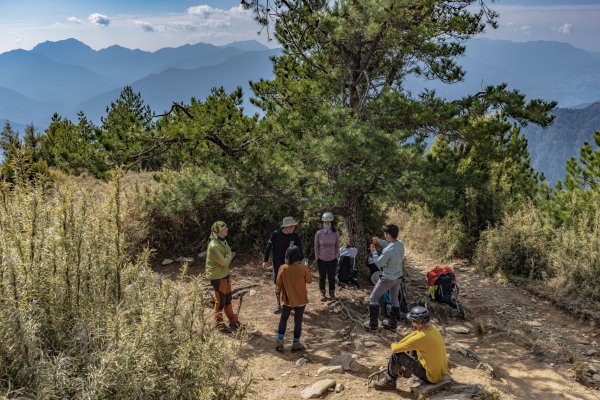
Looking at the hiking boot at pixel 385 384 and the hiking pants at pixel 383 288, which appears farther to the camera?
the hiking pants at pixel 383 288

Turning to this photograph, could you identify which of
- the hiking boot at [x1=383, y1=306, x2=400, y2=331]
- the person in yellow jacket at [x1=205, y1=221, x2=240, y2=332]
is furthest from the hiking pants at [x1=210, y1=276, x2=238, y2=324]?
the hiking boot at [x1=383, y1=306, x2=400, y2=331]

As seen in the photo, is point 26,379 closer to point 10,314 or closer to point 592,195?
point 10,314

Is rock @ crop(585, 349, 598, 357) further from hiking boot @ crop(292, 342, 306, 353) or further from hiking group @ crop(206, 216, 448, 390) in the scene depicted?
hiking boot @ crop(292, 342, 306, 353)

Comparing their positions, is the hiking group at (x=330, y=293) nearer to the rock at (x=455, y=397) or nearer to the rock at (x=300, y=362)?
the rock at (x=455, y=397)

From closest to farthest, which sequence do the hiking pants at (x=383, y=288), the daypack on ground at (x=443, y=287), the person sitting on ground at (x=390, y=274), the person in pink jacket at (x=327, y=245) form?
the person sitting on ground at (x=390, y=274)
the hiking pants at (x=383, y=288)
the person in pink jacket at (x=327, y=245)
the daypack on ground at (x=443, y=287)

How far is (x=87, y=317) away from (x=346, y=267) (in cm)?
654

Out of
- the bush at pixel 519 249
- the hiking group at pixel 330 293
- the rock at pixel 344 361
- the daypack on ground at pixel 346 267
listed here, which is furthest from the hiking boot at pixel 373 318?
the bush at pixel 519 249

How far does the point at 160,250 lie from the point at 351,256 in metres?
5.67

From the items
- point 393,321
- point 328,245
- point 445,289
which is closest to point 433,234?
point 445,289

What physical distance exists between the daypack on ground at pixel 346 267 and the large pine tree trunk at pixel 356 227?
955 mm

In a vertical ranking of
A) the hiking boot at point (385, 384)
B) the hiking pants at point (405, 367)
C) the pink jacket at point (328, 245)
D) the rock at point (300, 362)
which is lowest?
the rock at point (300, 362)

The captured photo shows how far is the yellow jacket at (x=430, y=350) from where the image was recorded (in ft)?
17.7

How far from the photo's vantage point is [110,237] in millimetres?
4176

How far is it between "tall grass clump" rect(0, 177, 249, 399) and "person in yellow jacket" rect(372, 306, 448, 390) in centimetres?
243
